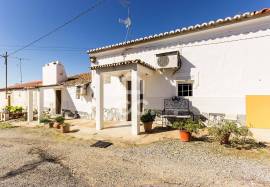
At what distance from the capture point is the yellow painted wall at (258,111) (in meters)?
7.24

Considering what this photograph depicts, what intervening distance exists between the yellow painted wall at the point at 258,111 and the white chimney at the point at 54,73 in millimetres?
15176

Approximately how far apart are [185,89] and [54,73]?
41.7 ft

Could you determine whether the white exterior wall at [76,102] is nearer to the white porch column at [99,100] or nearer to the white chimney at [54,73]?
the white chimney at [54,73]

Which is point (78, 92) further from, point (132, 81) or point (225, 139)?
point (225, 139)

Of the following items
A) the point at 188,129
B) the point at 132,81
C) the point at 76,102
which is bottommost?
the point at 188,129

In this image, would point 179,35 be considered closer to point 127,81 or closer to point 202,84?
point 202,84

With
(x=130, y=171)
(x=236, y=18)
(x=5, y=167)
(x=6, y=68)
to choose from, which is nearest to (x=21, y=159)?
(x=5, y=167)

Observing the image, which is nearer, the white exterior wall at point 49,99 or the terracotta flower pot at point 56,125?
the terracotta flower pot at point 56,125

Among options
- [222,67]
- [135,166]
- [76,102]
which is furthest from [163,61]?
[76,102]

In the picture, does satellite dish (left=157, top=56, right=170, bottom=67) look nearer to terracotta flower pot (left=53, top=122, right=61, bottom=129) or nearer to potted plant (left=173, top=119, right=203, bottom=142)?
potted plant (left=173, top=119, right=203, bottom=142)

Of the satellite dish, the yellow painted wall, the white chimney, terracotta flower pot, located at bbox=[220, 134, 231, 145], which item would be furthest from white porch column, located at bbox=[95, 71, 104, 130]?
the white chimney

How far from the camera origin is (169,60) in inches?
363

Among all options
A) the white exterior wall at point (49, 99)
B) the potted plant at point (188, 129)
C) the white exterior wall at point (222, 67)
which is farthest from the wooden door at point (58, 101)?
the potted plant at point (188, 129)

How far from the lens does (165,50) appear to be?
393 inches
